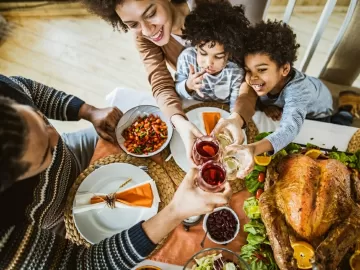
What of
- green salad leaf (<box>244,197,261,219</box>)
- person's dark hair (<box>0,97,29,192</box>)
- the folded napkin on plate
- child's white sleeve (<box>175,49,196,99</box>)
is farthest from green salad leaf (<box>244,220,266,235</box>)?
person's dark hair (<box>0,97,29,192</box>)

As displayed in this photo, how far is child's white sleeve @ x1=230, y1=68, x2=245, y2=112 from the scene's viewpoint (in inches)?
58.3

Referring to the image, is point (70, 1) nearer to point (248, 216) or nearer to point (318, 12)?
point (318, 12)

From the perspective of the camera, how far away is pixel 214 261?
114 cm

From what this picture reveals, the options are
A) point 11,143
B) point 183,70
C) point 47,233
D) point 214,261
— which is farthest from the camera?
point 183,70

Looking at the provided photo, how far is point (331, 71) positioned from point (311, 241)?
3.19 feet

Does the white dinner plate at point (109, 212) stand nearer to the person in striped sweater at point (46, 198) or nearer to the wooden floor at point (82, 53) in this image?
the person in striped sweater at point (46, 198)

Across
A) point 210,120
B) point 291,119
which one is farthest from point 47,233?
point 291,119

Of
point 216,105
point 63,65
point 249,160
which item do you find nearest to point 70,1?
point 63,65

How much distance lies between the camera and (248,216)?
1283mm

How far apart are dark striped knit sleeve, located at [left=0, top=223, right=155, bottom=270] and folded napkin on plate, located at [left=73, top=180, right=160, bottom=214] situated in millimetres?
154

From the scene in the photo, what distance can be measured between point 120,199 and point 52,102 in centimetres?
53

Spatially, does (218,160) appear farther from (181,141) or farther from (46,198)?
(46,198)

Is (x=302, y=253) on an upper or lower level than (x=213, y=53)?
lower

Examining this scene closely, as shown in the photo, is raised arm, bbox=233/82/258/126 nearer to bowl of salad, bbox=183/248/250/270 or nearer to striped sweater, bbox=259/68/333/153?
striped sweater, bbox=259/68/333/153
